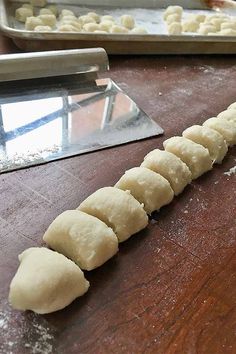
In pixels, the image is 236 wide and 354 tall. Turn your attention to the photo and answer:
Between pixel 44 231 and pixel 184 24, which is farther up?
pixel 184 24

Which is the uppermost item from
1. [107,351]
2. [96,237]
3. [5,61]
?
[5,61]

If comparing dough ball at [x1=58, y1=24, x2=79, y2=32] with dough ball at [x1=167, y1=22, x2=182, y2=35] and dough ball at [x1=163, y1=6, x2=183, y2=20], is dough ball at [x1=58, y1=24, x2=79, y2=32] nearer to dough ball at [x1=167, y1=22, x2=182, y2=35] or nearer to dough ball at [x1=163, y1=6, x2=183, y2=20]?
dough ball at [x1=167, y1=22, x2=182, y2=35]

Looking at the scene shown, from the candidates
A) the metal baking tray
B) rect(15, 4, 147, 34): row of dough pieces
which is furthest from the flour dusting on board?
rect(15, 4, 147, 34): row of dough pieces

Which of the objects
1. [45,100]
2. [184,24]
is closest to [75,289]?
[45,100]

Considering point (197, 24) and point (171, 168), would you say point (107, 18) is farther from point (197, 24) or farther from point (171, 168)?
point (171, 168)

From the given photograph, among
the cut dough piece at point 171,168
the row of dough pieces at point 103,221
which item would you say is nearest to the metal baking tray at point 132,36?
the row of dough pieces at point 103,221

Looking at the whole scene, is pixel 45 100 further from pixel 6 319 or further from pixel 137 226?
pixel 6 319

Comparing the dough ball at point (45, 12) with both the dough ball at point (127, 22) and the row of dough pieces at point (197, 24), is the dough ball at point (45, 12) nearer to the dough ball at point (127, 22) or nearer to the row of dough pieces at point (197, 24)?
the dough ball at point (127, 22)
